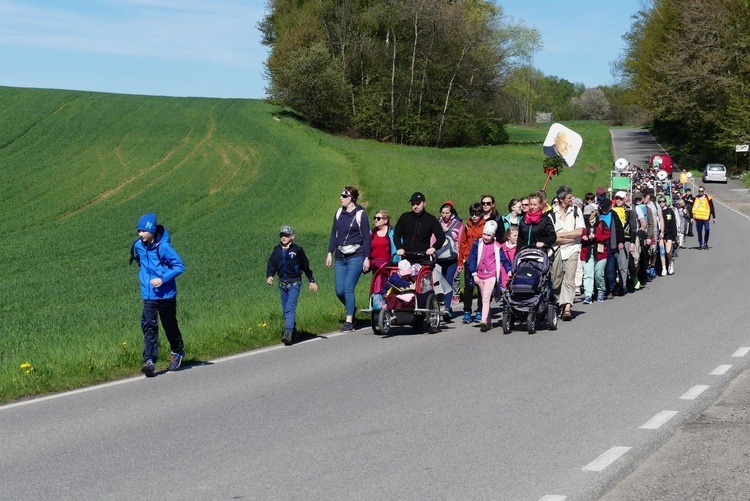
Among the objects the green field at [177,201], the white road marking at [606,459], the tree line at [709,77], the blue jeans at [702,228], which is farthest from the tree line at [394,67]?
the white road marking at [606,459]

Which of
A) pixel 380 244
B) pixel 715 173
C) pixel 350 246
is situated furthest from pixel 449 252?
pixel 715 173

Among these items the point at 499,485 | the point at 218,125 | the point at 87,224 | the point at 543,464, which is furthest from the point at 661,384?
the point at 218,125

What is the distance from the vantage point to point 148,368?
1160cm

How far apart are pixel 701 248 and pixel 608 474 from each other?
2778 centimetres

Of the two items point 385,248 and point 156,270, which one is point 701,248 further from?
point 156,270

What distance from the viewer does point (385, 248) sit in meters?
15.9

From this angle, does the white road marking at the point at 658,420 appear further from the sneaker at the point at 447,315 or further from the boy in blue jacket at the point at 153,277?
the sneaker at the point at 447,315

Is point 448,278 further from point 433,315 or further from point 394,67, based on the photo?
point 394,67

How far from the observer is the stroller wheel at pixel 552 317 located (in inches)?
601

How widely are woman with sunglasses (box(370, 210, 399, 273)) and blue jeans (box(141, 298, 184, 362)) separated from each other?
433cm

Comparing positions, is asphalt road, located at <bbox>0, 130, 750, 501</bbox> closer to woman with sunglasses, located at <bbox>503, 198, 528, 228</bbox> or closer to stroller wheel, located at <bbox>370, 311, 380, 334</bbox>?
stroller wheel, located at <bbox>370, 311, 380, 334</bbox>

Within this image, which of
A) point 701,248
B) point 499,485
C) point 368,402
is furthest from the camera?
point 701,248

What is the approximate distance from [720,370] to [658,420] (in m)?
2.91

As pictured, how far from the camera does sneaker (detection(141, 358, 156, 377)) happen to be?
38.1 feet
